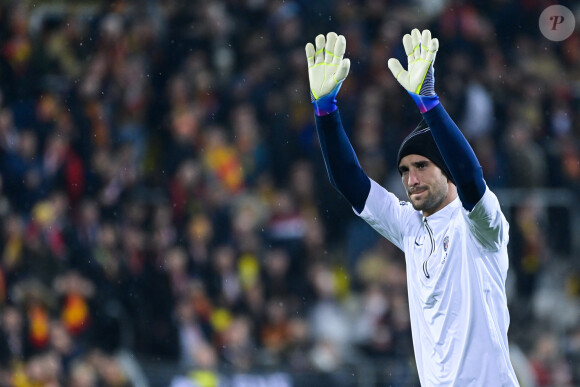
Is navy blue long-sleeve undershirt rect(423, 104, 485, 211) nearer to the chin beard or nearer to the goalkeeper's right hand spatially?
the chin beard

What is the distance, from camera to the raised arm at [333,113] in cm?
464

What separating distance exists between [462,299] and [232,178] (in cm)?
692

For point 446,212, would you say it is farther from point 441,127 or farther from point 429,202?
point 441,127

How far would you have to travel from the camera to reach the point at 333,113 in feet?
15.5

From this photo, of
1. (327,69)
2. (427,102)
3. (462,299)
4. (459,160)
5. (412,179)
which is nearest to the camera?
(459,160)

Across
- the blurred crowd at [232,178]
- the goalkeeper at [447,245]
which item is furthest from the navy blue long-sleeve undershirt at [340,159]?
the blurred crowd at [232,178]

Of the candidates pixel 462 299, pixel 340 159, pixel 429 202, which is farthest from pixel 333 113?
pixel 462 299

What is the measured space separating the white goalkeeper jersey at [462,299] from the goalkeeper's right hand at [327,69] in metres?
0.67

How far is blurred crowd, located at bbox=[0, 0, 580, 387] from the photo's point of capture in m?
10.0

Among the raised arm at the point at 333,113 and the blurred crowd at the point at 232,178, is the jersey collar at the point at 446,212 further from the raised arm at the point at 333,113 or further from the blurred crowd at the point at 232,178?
the blurred crowd at the point at 232,178

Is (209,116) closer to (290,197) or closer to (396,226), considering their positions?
(290,197)

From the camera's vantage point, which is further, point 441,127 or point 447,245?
point 447,245

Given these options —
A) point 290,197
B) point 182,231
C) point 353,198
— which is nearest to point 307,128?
point 290,197

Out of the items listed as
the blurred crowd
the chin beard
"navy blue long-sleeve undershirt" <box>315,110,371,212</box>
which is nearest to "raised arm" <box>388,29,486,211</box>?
the chin beard
